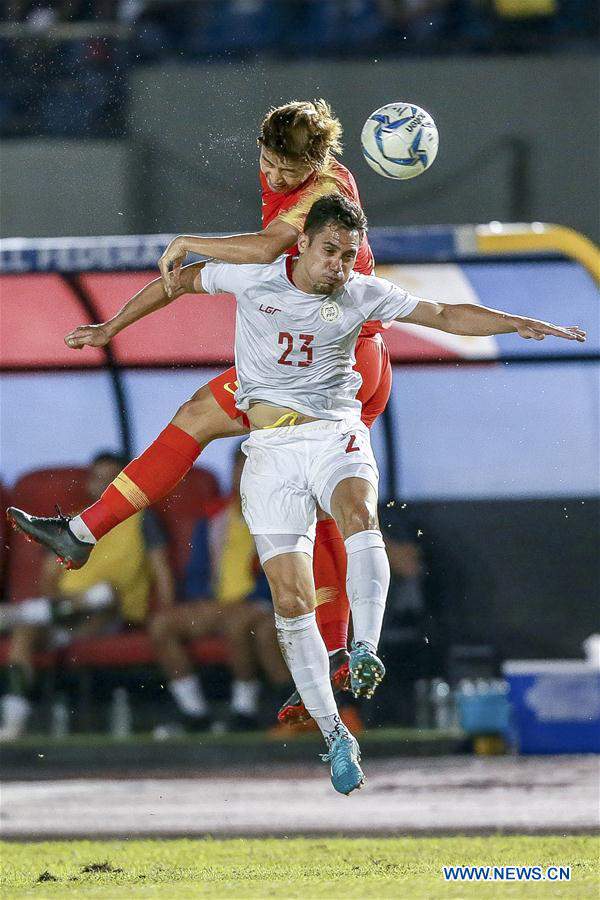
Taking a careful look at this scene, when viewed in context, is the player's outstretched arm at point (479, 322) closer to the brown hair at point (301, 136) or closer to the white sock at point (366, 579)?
the brown hair at point (301, 136)

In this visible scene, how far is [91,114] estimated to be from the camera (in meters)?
12.6

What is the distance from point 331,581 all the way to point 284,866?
1.51 metres

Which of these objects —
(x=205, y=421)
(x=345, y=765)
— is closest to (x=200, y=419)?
(x=205, y=421)

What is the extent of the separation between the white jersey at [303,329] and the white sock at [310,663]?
79 cm

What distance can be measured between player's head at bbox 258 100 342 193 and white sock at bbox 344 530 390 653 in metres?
1.42

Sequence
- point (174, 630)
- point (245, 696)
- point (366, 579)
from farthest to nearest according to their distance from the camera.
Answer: point (245, 696) < point (174, 630) < point (366, 579)

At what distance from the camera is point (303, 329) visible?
6.42 metres

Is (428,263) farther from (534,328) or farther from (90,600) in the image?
(534,328)

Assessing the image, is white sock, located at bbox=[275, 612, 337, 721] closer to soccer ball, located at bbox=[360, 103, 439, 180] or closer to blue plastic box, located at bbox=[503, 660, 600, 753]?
soccer ball, located at bbox=[360, 103, 439, 180]

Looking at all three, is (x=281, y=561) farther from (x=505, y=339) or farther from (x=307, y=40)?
(x=307, y=40)

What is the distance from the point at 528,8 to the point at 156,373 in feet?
18.2

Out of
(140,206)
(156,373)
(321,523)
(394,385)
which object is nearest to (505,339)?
(394,385)

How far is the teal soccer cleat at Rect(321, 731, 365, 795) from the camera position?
619 centimetres

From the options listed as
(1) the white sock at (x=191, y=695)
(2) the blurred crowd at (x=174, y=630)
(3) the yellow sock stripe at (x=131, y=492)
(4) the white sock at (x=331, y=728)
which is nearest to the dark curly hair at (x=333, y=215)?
(3) the yellow sock stripe at (x=131, y=492)
